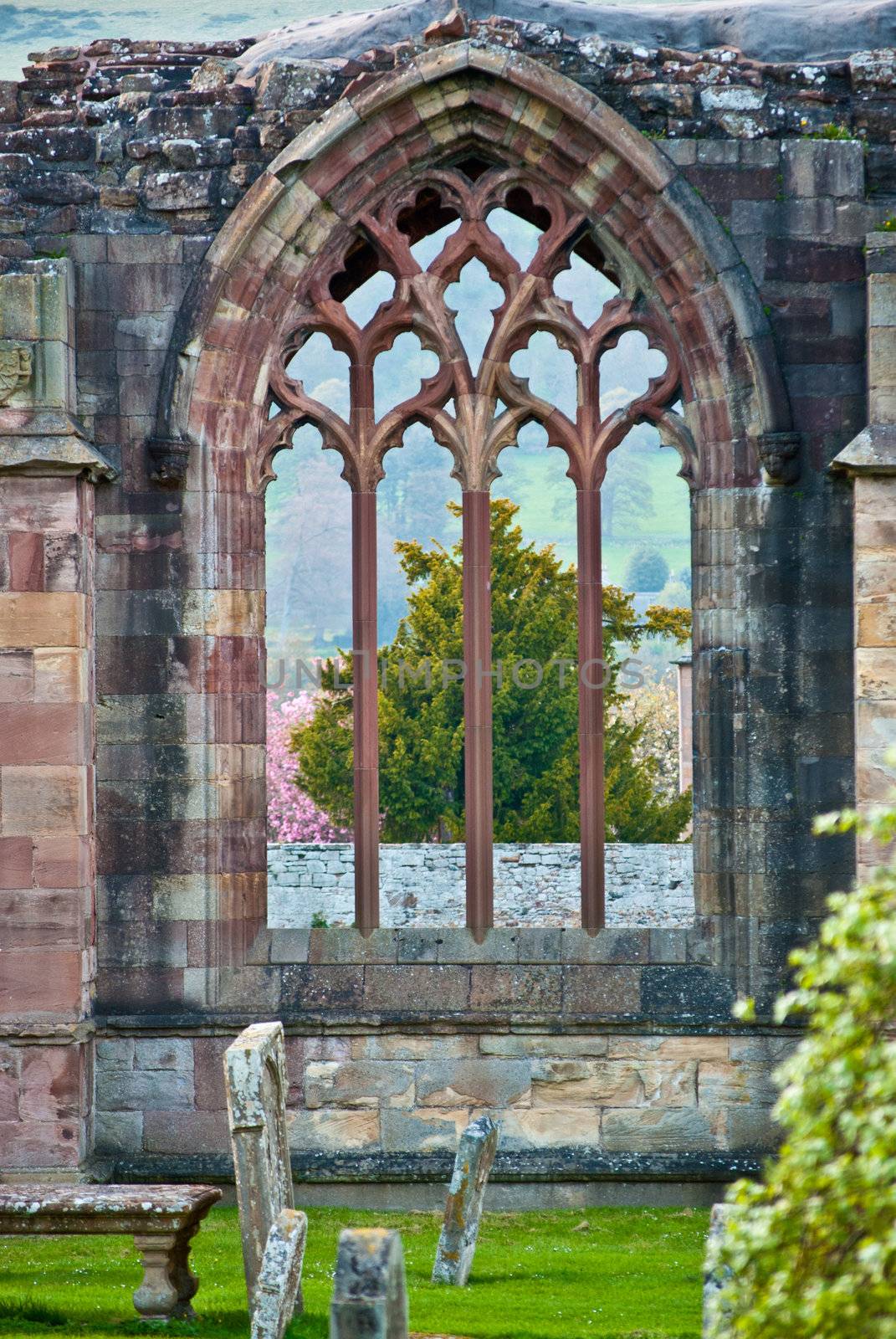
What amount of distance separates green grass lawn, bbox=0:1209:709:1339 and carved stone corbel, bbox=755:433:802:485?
3590 mm

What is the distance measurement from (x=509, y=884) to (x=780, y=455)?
54.4 ft

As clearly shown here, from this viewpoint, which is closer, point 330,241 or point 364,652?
point 364,652

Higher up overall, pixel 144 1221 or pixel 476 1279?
pixel 144 1221

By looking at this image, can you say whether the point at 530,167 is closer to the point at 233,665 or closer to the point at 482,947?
the point at 233,665

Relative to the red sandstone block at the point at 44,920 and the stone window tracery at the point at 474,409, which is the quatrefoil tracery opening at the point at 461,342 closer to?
the stone window tracery at the point at 474,409

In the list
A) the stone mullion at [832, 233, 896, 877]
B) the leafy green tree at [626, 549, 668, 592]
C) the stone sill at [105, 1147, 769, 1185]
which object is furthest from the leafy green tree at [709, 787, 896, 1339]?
the leafy green tree at [626, 549, 668, 592]

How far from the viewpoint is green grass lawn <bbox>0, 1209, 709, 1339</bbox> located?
254 inches

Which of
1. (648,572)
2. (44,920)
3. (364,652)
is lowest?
(44,920)

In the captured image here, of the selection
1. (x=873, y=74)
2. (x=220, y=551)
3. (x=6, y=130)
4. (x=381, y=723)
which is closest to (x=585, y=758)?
(x=220, y=551)

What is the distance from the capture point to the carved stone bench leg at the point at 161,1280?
647 cm

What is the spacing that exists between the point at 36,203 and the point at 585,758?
3.96 m

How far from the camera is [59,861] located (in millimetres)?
8844

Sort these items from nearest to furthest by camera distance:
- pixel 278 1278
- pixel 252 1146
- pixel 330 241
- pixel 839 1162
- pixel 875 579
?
pixel 839 1162
pixel 278 1278
pixel 252 1146
pixel 875 579
pixel 330 241

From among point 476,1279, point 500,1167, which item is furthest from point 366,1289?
point 500,1167
